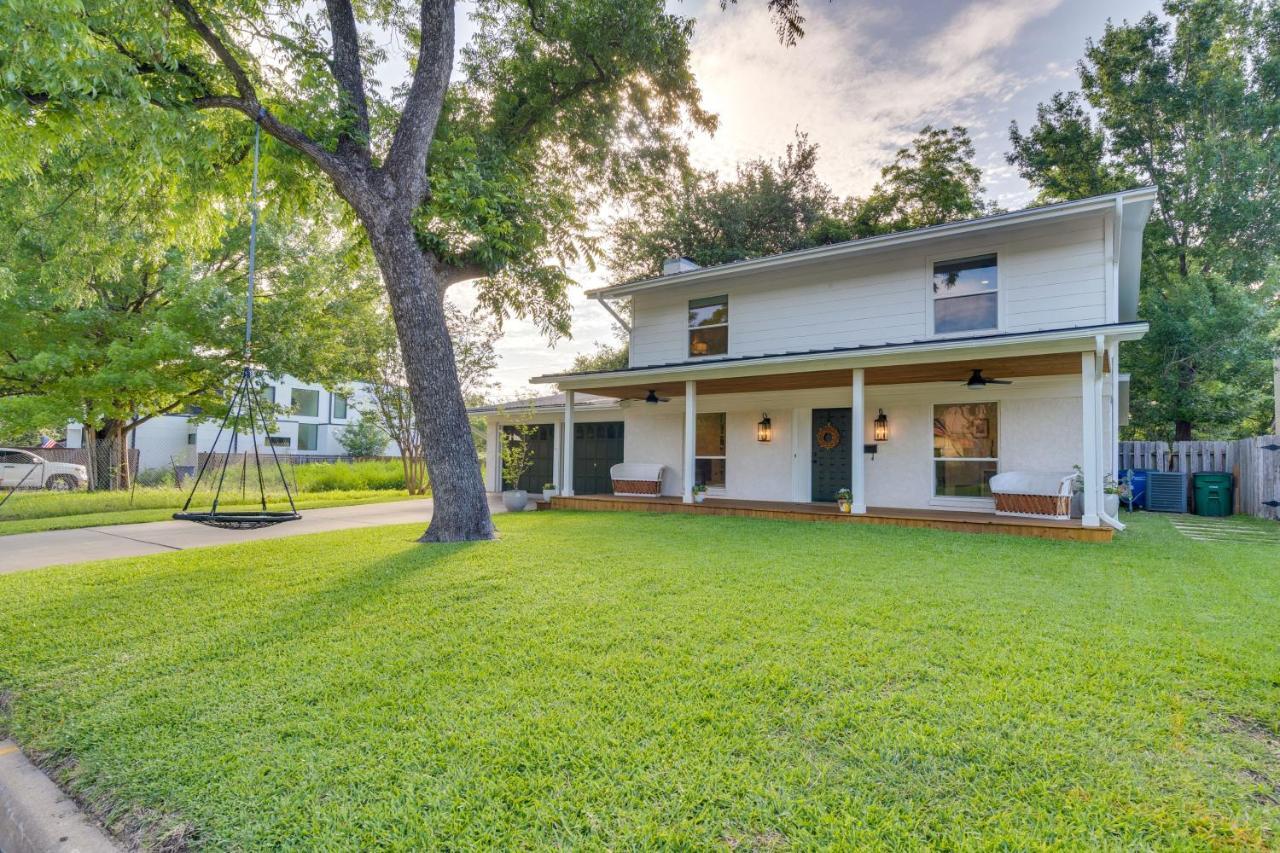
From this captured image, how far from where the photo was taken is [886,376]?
374 inches

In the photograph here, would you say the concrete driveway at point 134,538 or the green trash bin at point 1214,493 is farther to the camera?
the green trash bin at point 1214,493

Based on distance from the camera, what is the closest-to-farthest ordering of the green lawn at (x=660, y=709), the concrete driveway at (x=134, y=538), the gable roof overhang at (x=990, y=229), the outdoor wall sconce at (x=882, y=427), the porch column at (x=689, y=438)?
the green lawn at (x=660, y=709)
the concrete driveway at (x=134, y=538)
the gable roof overhang at (x=990, y=229)
the outdoor wall sconce at (x=882, y=427)
the porch column at (x=689, y=438)

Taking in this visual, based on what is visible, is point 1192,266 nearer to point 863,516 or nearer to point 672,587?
point 863,516

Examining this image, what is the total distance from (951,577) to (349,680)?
15.3 feet

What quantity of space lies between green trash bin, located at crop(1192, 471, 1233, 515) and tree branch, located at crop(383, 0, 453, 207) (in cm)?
1429

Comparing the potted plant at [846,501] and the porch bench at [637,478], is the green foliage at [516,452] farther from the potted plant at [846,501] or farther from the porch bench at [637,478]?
the potted plant at [846,501]

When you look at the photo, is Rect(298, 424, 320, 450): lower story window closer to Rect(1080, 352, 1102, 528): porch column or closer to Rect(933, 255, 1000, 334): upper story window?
Rect(933, 255, 1000, 334): upper story window

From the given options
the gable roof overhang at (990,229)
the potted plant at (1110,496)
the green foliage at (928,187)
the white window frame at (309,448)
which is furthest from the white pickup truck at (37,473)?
the green foliage at (928,187)

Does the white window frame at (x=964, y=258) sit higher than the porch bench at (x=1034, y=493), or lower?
higher

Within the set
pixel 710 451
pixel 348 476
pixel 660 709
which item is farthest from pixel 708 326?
pixel 348 476

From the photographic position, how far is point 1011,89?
1463cm

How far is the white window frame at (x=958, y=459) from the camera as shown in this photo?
924 cm

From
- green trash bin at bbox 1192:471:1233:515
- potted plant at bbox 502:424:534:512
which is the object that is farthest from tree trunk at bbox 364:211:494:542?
green trash bin at bbox 1192:471:1233:515

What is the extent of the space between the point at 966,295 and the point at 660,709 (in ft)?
30.7
